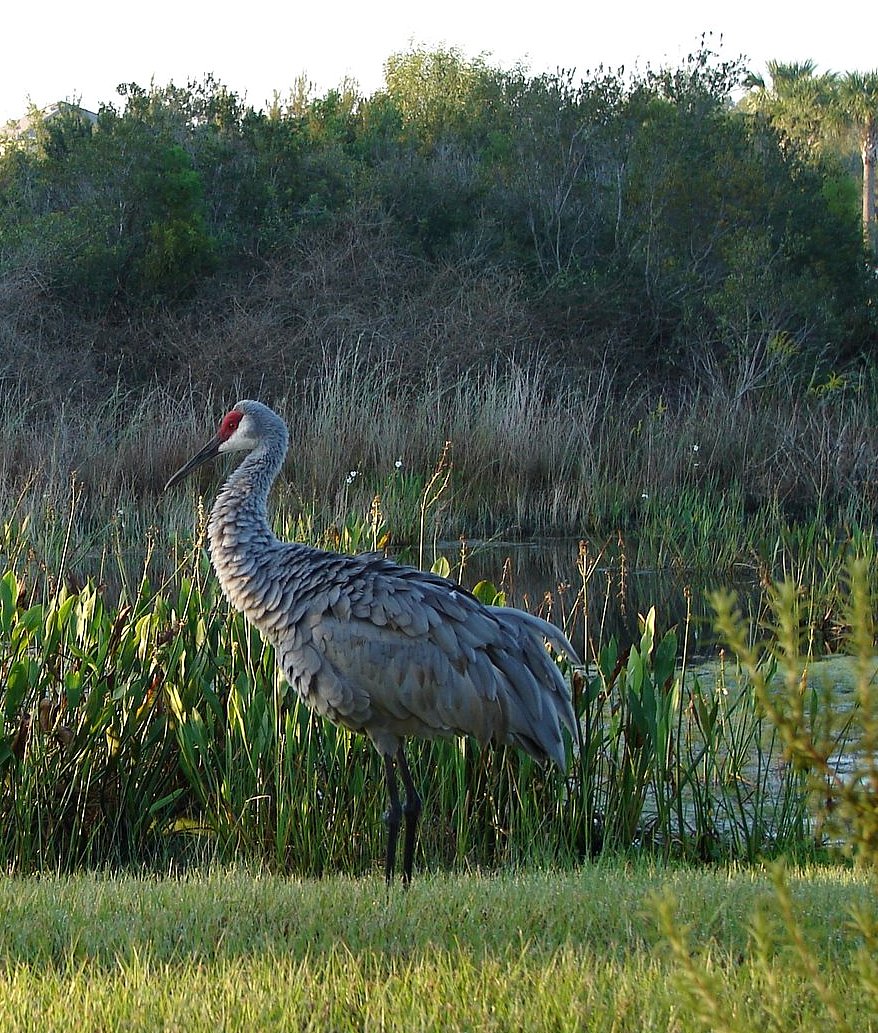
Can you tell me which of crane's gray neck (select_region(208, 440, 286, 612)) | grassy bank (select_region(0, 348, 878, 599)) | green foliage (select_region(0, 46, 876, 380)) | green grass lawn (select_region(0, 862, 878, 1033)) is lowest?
green grass lawn (select_region(0, 862, 878, 1033))

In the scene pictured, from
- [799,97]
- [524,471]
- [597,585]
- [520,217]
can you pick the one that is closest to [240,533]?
[597,585]

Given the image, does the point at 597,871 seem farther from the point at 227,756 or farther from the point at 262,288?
the point at 262,288

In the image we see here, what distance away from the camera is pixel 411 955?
11.0 feet

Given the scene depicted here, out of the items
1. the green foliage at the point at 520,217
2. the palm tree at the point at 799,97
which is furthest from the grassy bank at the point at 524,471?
the palm tree at the point at 799,97

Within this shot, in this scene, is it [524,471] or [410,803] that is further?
[524,471]

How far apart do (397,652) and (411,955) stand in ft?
5.04

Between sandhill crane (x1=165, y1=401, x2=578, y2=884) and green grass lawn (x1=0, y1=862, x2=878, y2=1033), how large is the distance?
655mm

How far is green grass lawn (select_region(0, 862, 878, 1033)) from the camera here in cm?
290

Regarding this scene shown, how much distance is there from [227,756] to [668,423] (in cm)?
1171

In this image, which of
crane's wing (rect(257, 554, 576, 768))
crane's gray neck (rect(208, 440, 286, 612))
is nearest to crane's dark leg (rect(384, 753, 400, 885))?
crane's wing (rect(257, 554, 576, 768))

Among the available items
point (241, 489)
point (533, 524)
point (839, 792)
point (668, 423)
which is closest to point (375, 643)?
point (241, 489)

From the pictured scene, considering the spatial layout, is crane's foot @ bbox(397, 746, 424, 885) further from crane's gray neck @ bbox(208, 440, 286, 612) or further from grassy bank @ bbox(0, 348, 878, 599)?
grassy bank @ bbox(0, 348, 878, 599)

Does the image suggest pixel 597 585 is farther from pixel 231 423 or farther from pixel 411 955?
pixel 411 955

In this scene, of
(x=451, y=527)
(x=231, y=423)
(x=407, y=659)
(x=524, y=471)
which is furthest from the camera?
(x=524, y=471)
